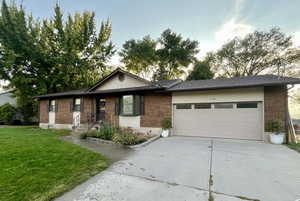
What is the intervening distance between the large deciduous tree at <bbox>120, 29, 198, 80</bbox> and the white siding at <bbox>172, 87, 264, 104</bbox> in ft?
46.6

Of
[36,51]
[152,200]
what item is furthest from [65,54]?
[152,200]

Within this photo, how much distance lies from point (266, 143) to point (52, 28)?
22.8 metres

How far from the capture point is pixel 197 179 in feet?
10.2

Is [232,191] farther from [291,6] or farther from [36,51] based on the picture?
[36,51]

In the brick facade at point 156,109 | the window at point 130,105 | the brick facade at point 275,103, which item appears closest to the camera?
the brick facade at point 275,103

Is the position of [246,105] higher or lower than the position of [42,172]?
higher

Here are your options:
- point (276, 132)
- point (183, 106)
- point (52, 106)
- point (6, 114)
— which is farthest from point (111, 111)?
point (6, 114)

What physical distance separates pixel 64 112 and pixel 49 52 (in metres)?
9.12

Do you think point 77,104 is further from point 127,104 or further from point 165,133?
point 165,133

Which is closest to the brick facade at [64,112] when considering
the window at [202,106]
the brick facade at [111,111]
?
the brick facade at [111,111]

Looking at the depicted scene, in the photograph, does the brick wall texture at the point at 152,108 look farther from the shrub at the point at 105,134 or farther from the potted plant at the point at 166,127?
the shrub at the point at 105,134

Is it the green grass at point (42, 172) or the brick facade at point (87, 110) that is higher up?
the brick facade at point (87, 110)

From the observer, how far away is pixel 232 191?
2.63 m

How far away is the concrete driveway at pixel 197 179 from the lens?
249 centimetres
